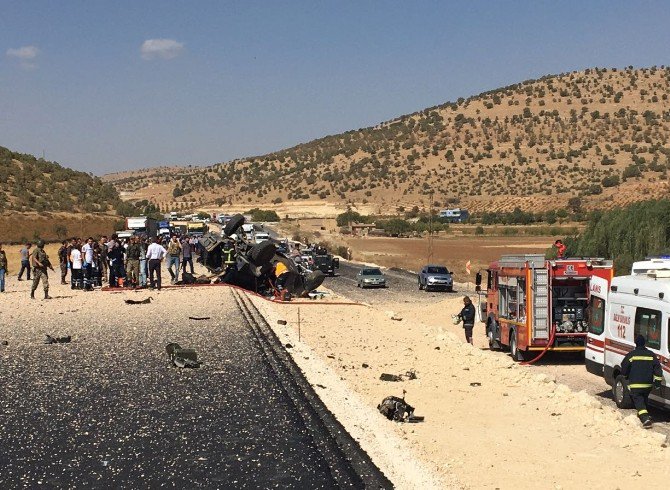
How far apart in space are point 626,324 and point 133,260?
71.7 ft

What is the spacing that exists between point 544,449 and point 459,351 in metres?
10.3

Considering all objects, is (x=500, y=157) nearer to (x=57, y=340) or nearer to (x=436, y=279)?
(x=436, y=279)

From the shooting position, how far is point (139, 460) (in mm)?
11250

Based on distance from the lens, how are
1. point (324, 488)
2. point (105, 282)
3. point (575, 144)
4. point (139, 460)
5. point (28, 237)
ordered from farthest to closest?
1. point (575, 144)
2. point (28, 237)
3. point (105, 282)
4. point (139, 460)
5. point (324, 488)

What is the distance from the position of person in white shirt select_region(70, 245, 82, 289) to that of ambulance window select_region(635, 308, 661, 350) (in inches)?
897

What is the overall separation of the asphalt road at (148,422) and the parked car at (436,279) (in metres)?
25.5

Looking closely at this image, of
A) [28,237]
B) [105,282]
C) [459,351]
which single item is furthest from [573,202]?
[459,351]

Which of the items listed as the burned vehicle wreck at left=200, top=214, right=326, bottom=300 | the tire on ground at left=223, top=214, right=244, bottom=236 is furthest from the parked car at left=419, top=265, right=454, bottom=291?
the tire on ground at left=223, top=214, right=244, bottom=236

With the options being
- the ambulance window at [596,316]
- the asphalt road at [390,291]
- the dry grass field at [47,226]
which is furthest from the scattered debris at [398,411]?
the dry grass field at [47,226]

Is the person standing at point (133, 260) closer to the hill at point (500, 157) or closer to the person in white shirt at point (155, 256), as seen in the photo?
the person in white shirt at point (155, 256)

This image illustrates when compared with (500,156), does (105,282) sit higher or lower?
lower

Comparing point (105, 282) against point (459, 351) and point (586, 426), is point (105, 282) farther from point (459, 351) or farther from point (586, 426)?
point (586, 426)

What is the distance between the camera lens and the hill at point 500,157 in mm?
122181

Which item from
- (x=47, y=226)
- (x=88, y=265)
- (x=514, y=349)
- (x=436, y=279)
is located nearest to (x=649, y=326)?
(x=514, y=349)
